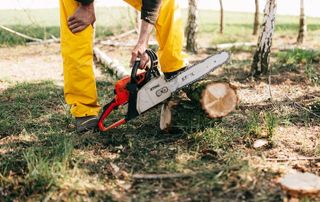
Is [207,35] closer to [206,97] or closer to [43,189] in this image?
[206,97]

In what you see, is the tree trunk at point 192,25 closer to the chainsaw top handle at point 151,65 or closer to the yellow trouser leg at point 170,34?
the yellow trouser leg at point 170,34

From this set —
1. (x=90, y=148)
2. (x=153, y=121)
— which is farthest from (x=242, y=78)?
(x=90, y=148)

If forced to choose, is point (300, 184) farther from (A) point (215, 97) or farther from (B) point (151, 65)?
(B) point (151, 65)

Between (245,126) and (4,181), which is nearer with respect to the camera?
(4,181)

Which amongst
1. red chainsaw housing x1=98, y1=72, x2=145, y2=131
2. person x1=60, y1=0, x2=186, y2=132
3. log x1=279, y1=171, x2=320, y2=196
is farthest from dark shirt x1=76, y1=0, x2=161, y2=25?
log x1=279, y1=171, x2=320, y2=196

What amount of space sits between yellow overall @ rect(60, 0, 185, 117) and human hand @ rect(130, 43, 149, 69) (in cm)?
29

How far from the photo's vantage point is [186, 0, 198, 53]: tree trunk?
716 cm

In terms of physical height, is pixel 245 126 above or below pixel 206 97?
below

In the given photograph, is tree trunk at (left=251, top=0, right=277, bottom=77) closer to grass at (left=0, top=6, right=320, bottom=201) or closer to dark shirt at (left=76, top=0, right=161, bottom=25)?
grass at (left=0, top=6, right=320, bottom=201)

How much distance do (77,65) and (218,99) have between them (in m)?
1.11

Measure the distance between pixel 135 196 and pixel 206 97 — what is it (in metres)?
0.99

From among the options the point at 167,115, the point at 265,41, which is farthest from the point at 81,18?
the point at 265,41

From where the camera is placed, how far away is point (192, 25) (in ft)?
24.1

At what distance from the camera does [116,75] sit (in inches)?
219
